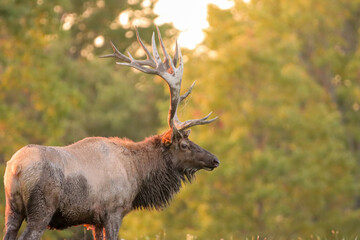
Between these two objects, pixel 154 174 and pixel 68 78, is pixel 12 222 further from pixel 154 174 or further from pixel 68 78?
pixel 68 78

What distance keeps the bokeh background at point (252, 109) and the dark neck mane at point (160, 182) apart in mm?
13354

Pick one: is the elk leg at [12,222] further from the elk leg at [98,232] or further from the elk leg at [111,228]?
the elk leg at [98,232]

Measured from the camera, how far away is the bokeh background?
23.7m

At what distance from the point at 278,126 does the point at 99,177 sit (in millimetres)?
22860

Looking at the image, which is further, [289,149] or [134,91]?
[134,91]

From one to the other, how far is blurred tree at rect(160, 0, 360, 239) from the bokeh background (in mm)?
63

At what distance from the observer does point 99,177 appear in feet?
26.7

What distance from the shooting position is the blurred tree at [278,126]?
29078 millimetres

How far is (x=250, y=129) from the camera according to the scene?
30406 mm

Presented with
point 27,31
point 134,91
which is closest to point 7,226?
point 27,31

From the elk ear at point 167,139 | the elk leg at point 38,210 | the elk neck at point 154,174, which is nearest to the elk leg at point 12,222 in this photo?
the elk leg at point 38,210

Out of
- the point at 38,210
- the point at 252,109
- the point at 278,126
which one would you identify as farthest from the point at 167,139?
the point at 278,126

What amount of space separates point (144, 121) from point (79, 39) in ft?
21.8

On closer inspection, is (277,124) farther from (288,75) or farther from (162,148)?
(162,148)
